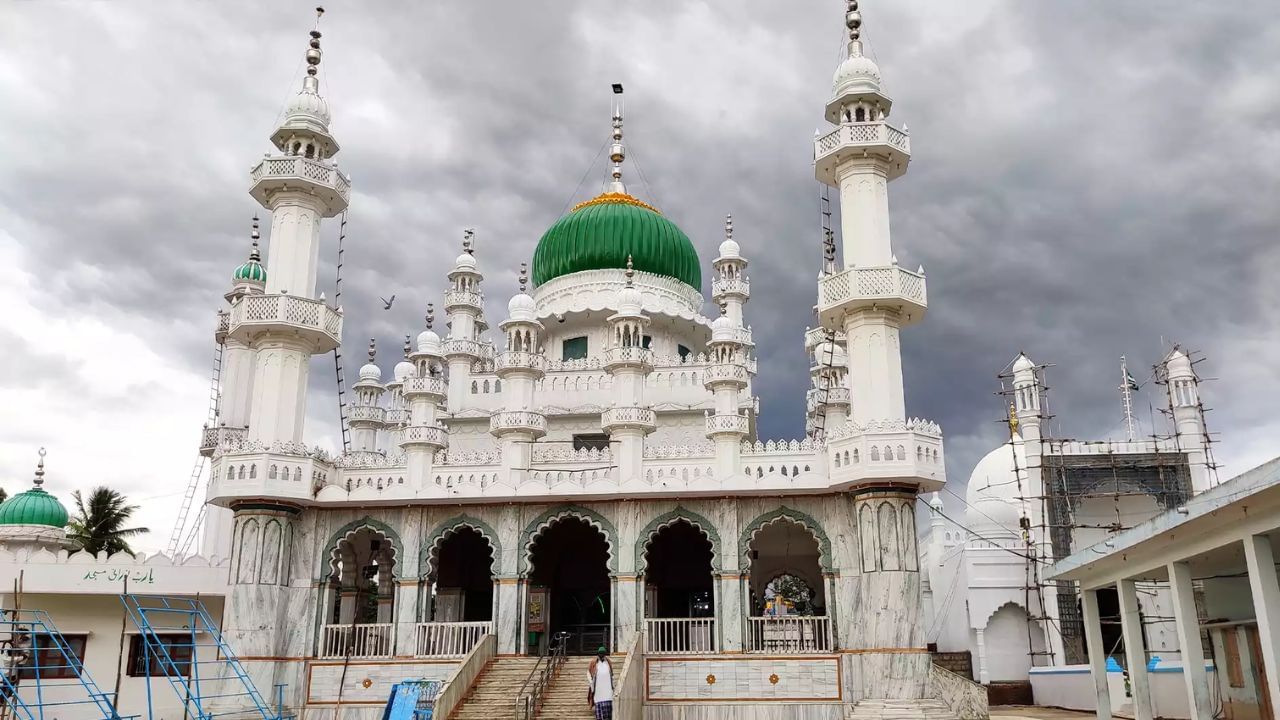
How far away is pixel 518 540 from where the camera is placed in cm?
2053

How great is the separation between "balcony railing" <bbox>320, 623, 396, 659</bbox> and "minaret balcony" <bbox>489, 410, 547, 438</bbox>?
4551 millimetres

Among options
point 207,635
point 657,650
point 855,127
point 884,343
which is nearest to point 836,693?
point 657,650

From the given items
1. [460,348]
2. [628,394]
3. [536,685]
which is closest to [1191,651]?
[536,685]

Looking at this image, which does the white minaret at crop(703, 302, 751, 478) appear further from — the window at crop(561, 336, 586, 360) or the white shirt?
the window at crop(561, 336, 586, 360)

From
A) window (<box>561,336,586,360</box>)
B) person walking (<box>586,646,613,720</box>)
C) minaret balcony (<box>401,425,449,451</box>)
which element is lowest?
person walking (<box>586,646,613,720</box>)

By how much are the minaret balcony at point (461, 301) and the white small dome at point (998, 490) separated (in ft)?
Result: 51.4

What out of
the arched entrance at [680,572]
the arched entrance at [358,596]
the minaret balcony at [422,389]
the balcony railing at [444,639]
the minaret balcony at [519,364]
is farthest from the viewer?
the arched entrance at [680,572]

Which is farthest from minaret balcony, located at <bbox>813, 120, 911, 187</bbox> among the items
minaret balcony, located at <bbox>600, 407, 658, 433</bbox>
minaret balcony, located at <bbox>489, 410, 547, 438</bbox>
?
minaret balcony, located at <bbox>489, 410, 547, 438</bbox>

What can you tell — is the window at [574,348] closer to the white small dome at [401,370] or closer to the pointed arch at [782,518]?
the white small dome at [401,370]

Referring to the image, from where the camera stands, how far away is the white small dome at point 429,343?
25.8 meters

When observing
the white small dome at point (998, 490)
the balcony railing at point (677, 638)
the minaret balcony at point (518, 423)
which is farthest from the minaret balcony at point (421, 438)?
the white small dome at point (998, 490)

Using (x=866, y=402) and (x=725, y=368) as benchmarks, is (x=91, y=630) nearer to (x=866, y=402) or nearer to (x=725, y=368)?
(x=725, y=368)

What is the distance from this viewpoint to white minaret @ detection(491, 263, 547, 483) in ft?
69.1

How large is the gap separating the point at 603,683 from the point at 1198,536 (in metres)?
8.85
